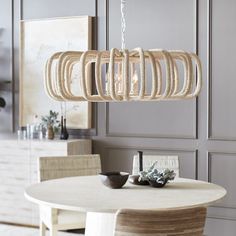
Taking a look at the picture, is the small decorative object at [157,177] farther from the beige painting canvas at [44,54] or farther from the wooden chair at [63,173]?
the beige painting canvas at [44,54]

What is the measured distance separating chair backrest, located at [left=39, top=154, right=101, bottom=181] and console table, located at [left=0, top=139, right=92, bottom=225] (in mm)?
817

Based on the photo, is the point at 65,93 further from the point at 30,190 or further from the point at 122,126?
the point at 122,126

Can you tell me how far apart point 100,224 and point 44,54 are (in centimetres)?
256

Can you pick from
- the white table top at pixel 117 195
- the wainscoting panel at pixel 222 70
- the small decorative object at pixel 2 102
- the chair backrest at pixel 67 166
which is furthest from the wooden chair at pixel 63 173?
the small decorative object at pixel 2 102

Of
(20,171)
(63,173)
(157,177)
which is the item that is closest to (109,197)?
(157,177)

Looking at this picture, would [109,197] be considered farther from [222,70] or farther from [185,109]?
[222,70]

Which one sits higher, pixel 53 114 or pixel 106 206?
pixel 53 114

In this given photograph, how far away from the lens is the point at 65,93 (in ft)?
9.11

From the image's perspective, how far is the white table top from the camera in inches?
106

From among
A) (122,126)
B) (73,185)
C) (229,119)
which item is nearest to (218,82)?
(229,119)

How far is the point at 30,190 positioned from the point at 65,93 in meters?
0.71

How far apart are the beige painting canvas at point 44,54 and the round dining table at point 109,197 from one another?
169 centimetres

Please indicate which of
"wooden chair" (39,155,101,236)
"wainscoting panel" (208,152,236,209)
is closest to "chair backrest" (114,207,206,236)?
"wooden chair" (39,155,101,236)

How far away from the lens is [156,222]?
2.25 m
